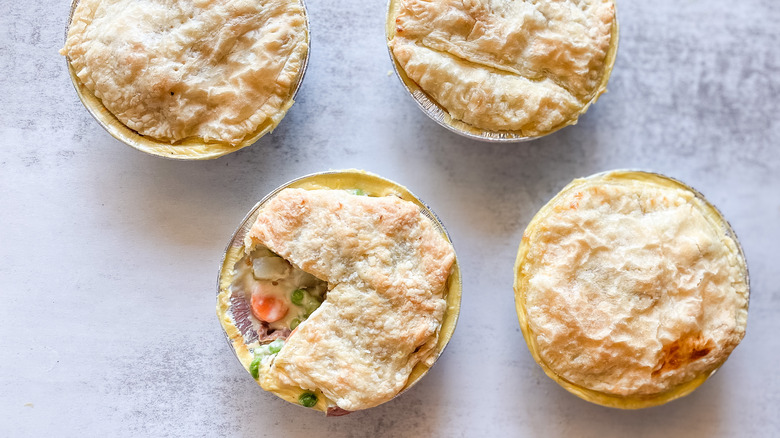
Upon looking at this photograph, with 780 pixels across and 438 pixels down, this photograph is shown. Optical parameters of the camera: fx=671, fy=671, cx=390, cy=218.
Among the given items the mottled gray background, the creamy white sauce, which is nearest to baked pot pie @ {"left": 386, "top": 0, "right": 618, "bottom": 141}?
the mottled gray background

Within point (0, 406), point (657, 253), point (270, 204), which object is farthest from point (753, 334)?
point (0, 406)

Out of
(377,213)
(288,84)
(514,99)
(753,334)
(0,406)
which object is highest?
(514,99)

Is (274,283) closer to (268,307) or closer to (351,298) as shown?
(268,307)

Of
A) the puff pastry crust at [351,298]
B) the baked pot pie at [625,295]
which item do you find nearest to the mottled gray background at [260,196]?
the baked pot pie at [625,295]

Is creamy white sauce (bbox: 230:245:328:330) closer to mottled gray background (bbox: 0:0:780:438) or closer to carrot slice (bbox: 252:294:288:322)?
carrot slice (bbox: 252:294:288:322)

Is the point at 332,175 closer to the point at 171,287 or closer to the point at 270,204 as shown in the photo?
the point at 270,204

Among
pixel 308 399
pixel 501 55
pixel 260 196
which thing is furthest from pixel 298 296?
pixel 501 55
